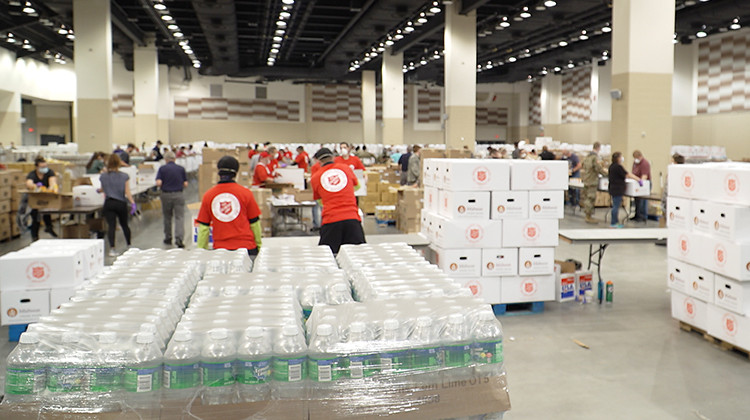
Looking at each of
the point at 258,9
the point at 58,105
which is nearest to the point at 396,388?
the point at 258,9

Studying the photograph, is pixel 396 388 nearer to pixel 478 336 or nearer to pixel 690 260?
pixel 478 336

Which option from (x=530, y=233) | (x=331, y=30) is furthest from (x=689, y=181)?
(x=331, y=30)

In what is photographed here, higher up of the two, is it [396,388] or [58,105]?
[58,105]

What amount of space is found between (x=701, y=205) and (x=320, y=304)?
4.47 meters

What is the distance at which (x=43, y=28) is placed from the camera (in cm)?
2556

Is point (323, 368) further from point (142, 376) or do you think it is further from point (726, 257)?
point (726, 257)

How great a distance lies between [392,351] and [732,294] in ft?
13.8

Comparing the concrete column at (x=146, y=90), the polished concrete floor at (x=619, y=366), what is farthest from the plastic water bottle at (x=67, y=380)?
the concrete column at (x=146, y=90)

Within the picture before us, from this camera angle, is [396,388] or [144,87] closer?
[396,388]

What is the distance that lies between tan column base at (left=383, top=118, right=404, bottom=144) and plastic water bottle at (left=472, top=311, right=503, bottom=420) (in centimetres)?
2697

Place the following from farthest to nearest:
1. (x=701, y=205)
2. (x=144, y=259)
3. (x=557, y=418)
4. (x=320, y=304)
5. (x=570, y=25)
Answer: (x=570, y=25)
(x=701, y=205)
(x=557, y=418)
(x=144, y=259)
(x=320, y=304)

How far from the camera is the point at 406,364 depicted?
246cm

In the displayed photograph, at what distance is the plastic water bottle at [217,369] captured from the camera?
2.32 meters

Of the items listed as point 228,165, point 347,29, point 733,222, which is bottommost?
point 733,222
